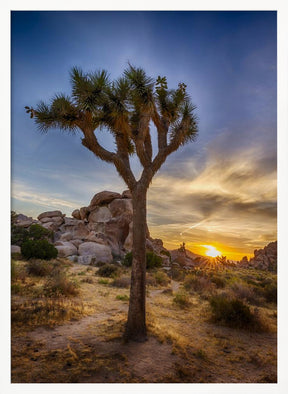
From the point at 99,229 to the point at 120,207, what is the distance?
12.0 feet

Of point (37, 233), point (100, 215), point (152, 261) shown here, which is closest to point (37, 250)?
point (37, 233)

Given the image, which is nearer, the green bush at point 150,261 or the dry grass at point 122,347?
the dry grass at point 122,347

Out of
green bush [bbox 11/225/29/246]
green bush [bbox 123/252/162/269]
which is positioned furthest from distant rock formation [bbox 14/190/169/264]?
green bush [bbox 11/225/29/246]

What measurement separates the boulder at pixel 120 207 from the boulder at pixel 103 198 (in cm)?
91

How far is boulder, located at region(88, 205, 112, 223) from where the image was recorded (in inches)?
1069

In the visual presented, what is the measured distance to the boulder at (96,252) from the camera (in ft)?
64.6

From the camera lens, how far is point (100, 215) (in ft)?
90.3

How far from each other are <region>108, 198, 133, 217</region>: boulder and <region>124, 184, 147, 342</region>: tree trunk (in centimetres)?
2191

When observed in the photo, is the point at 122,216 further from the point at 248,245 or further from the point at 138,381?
the point at 138,381

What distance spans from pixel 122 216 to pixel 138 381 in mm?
23156

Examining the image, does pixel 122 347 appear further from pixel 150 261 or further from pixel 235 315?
pixel 150 261

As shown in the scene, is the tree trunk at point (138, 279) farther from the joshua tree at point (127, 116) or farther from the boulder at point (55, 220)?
the boulder at point (55, 220)

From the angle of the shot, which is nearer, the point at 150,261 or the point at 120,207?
the point at 150,261
